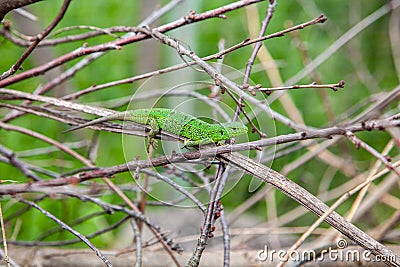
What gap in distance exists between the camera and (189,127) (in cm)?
93

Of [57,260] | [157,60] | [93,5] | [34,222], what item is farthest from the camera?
[93,5]

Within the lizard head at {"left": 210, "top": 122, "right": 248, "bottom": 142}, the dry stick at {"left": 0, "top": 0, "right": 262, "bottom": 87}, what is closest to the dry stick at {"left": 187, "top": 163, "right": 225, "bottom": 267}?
the lizard head at {"left": 210, "top": 122, "right": 248, "bottom": 142}

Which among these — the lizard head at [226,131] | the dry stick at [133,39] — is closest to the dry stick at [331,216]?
the lizard head at [226,131]

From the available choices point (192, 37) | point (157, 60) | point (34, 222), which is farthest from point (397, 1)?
point (34, 222)

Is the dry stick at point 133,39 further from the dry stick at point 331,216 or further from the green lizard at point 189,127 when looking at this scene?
the dry stick at point 331,216

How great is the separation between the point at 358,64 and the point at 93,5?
1516 millimetres

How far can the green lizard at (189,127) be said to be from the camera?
36.2 inches

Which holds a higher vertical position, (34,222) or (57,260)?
(34,222)

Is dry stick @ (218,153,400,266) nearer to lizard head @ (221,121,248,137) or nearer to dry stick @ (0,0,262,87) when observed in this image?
lizard head @ (221,121,248,137)

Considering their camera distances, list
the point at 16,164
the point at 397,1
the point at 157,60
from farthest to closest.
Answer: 1. the point at 157,60
2. the point at 397,1
3. the point at 16,164

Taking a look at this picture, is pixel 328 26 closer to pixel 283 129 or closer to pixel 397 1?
pixel 397 1

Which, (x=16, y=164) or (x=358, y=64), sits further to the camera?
(x=358, y=64)

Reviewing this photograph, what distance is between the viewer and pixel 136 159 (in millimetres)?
943

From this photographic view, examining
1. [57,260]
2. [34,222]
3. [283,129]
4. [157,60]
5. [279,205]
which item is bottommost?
[57,260]
